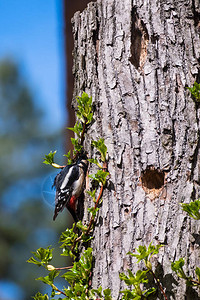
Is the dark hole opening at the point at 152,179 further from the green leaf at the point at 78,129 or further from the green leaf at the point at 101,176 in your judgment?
the green leaf at the point at 78,129

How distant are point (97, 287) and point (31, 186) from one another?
3.38 m

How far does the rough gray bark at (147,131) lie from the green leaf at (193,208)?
0.21 ft

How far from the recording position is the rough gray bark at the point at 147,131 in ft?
4.36

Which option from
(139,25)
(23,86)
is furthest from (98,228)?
(23,86)

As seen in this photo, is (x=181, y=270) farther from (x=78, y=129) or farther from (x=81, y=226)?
(x=78, y=129)

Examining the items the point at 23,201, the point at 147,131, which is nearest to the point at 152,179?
the point at 147,131

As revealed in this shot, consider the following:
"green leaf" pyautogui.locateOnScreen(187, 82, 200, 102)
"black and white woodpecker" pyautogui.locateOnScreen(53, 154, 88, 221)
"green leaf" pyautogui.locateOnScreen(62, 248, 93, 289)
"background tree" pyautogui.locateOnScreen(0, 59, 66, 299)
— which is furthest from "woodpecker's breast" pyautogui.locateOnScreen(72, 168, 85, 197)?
"background tree" pyautogui.locateOnScreen(0, 59, 66, 299)

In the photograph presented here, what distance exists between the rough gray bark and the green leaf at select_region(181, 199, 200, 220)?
6 centimetres

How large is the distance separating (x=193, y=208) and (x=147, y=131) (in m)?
0.29

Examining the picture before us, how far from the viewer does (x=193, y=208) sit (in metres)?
1.25

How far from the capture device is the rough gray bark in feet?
4.36

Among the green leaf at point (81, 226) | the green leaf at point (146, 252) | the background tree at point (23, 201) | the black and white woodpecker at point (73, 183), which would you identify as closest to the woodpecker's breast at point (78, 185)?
the black and white woodpecker at point (73, 183)

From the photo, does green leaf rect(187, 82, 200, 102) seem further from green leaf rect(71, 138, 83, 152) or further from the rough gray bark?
green leaf rect(71, 138, 83, 152)

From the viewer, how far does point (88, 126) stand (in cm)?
154
